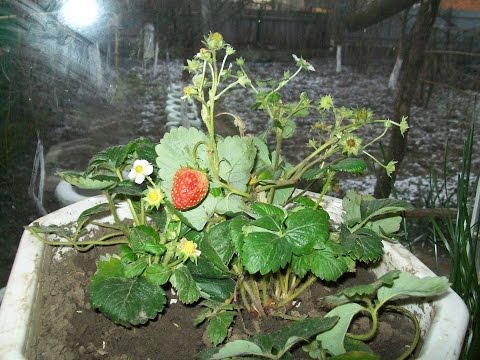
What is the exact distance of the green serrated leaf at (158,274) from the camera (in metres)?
0.40

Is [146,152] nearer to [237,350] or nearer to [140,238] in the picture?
[140,238]

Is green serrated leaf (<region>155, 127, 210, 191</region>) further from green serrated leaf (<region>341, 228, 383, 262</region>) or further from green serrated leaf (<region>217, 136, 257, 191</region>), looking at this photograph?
green serrated leaf (<region>341, 228, 383, 262</region>)

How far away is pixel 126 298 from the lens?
0.38 meters

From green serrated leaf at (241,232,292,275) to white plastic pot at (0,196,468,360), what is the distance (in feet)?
0.43

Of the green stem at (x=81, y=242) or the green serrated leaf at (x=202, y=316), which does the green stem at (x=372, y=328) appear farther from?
the green stem at (x=81, y=242)

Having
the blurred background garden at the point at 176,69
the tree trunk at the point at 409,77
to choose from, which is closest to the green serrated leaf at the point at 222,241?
the blurred background garden at the point at 176,69

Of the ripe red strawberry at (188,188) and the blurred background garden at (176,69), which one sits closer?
the ripe red strawberry at (188,188)

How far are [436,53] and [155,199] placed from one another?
921 millimetres

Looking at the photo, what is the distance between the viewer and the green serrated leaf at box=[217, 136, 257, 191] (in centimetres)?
39

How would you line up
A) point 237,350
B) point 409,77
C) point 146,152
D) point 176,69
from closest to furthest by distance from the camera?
point 237,350 → point 146,152 → point 176,69 → point 409,77

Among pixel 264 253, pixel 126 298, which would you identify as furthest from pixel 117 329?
pixel 264 253

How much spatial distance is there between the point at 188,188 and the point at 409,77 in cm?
89

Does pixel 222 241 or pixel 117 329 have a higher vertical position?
pixel 222 241

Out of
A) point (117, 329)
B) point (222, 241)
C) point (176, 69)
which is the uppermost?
point (176, 69)
